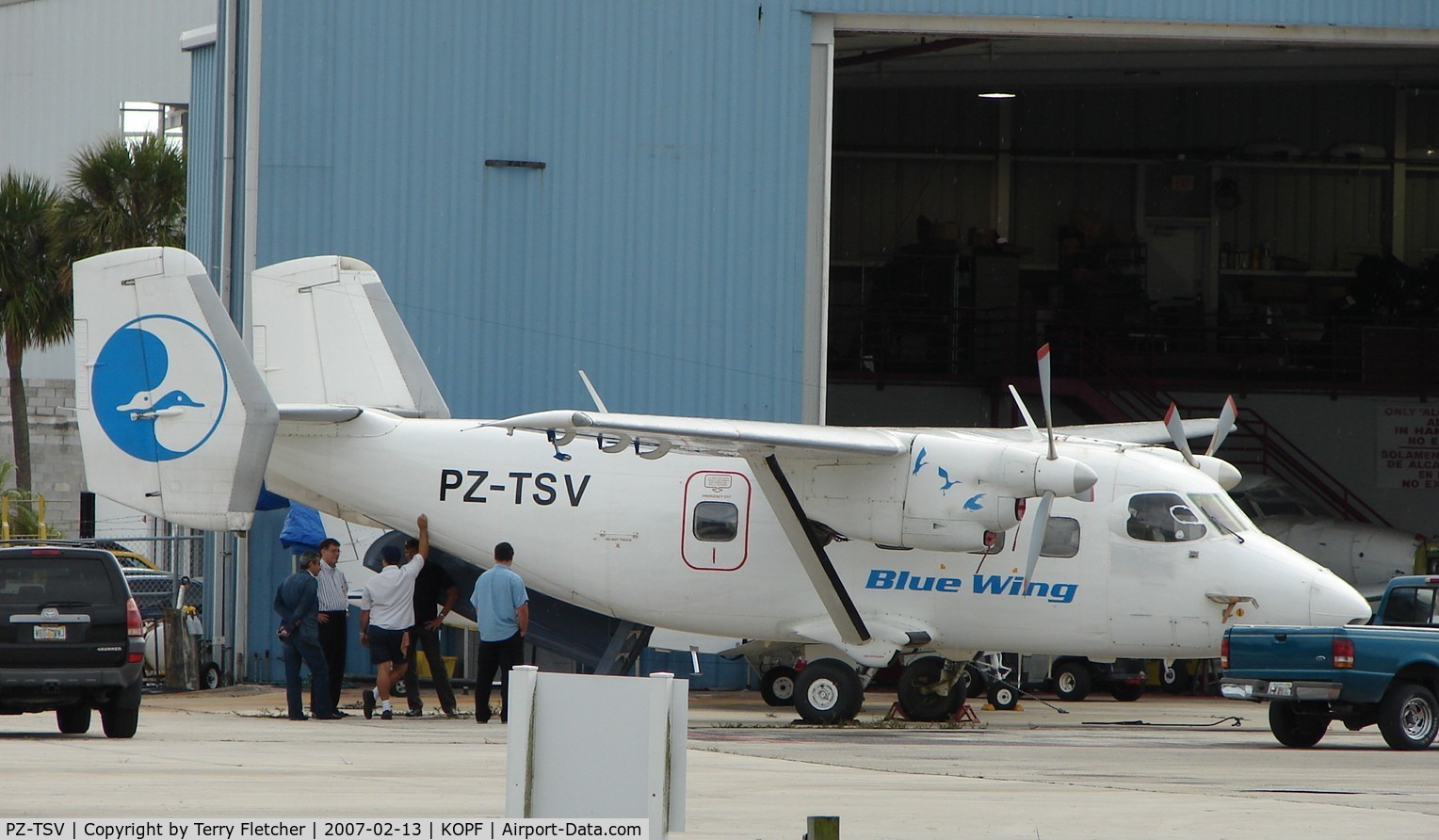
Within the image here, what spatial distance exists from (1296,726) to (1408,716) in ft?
3.12

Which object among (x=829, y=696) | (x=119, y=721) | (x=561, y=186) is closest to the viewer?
(x=119, y=721)

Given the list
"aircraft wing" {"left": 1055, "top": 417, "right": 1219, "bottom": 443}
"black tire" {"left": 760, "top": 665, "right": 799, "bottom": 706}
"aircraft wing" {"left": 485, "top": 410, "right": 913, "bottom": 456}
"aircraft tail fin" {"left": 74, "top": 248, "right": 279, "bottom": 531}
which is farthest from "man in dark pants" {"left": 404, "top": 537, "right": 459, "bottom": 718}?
"aircraft wing" {"left": 1055, "top": 417, "right": 1219, "bottom": 443}

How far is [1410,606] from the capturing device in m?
16.7

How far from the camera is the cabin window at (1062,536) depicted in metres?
16.4

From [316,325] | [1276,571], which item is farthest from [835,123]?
[1276,571]

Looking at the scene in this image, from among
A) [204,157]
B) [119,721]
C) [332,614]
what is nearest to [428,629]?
[332,614]

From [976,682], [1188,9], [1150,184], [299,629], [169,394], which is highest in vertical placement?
[1188,9]

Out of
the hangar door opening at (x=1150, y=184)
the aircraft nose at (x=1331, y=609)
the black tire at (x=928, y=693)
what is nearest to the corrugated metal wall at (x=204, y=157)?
the black tire at (x=928, y=693)

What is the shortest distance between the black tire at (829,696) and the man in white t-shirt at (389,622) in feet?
12.9

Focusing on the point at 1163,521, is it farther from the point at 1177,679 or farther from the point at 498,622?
the point at 1177,679

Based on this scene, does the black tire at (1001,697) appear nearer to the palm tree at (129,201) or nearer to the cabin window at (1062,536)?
the cabin window at (1062,536)

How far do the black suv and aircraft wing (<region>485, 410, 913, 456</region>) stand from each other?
11.2 feet

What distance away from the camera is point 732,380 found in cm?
2184

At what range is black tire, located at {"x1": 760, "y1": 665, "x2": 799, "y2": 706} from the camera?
2020 centimetres
